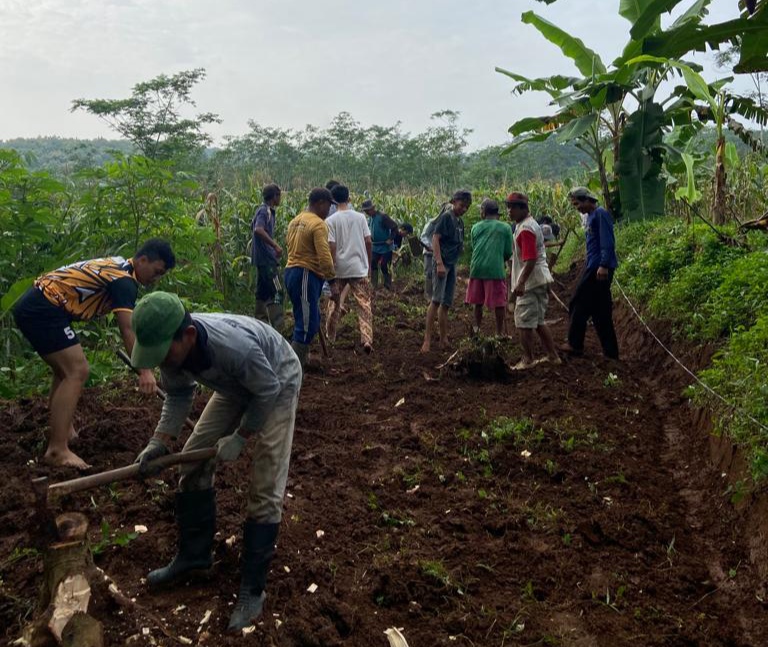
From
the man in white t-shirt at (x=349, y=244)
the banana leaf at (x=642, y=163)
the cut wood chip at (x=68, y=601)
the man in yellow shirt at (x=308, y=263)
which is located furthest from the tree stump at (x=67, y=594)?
the banana leaf at (x=642, y=163)

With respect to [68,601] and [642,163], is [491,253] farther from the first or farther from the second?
[68,601]

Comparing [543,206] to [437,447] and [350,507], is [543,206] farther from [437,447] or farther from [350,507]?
[350,507]

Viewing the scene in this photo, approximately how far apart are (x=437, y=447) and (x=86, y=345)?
174 inches

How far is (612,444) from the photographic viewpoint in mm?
5277

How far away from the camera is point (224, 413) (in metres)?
3.32

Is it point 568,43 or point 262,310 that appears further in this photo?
point 568,43

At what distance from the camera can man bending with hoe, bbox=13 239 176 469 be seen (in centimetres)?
425

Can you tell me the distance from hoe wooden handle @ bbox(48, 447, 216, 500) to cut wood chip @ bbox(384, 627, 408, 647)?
116 cm

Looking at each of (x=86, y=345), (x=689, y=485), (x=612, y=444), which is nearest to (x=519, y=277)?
(x=612, y=444)

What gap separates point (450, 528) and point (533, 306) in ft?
11.6

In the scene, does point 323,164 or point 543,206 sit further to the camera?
point 323,164

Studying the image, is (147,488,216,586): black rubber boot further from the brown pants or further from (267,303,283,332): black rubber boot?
(267,303,283,332): black rubber boot

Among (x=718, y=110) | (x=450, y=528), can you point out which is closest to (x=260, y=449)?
(x=450, y=528)

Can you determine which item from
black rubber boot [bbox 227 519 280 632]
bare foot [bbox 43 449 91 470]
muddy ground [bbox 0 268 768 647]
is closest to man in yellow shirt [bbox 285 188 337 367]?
muddy ground [bbox 0 268 768 647]
